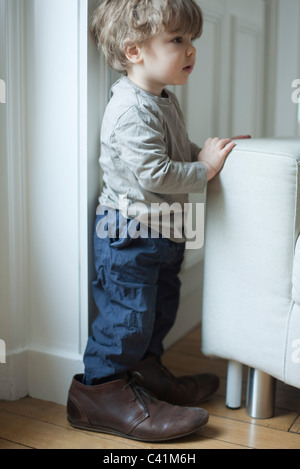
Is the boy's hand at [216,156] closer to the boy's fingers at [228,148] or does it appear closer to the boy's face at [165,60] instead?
the boy's fingers at [228,148]

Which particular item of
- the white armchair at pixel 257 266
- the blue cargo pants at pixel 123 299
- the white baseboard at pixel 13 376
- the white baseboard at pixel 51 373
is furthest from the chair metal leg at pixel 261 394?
the white baseboard at pixel 13 376

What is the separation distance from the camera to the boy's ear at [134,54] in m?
1.16

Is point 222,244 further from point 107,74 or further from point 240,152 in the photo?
point 107,74

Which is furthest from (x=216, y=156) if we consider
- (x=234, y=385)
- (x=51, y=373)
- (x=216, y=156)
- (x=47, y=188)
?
(x=51, y=373)

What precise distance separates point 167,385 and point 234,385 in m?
0.15

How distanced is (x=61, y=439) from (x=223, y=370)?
511 mm

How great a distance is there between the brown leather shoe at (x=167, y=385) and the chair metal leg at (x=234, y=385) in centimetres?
7

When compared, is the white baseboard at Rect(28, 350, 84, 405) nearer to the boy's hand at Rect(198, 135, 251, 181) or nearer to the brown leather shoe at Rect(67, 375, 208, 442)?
the brown leather shoe at Rect(67, 375, 208, 442)

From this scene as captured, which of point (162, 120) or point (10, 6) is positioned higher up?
point (10, 6)

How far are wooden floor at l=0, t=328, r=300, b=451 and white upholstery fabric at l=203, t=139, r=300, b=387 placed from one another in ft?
0.43

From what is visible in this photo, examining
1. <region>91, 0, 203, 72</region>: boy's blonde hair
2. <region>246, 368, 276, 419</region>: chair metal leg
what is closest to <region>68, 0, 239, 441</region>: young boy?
<region>91, 0, 203, 72</region>: boy's blonde hair
